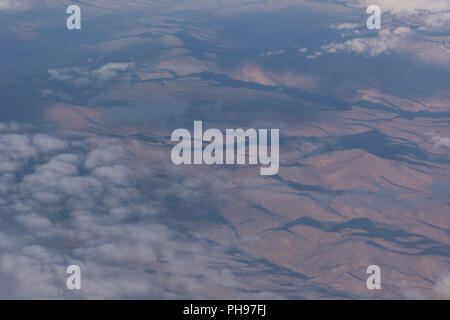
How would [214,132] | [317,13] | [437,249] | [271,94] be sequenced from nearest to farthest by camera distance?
[437,249] → [214,132] → [271,94] → [317,13]

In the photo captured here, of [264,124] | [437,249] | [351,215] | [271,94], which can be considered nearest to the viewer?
[437,249]

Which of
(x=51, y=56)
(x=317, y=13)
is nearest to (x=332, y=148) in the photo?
(x=51, y=56)

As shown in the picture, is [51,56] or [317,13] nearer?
[51,56]

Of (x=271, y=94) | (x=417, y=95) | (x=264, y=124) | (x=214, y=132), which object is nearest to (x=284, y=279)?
(x=214, y=132)

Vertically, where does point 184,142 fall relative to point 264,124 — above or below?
below

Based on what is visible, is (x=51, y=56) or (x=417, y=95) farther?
(x=51, y=56)

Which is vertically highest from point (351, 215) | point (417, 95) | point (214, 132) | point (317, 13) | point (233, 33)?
point (317, 13)

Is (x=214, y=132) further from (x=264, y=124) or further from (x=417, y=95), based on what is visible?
(x=417, y=95)

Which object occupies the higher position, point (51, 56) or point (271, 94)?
point (51, 56)

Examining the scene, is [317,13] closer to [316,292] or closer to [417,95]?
[417,95]
